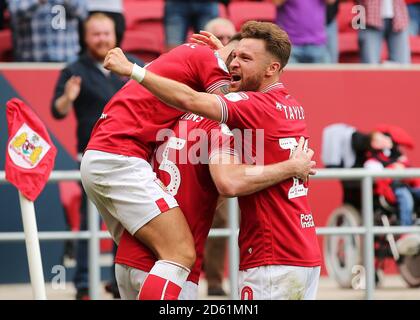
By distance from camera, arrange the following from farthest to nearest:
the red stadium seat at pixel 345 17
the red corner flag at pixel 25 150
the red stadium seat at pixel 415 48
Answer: the red stadium seat at pixel 415 48 → the red stadium seat at pixel 345 17 → the red corner flag at pixel 25 150

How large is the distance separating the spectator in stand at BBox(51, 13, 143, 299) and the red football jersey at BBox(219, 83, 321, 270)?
→ 4.17 m

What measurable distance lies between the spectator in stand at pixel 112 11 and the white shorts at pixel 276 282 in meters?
4.71

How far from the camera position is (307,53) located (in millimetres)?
11875

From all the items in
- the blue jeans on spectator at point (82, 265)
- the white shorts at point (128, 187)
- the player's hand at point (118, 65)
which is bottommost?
the blue jeans on spectator at point (82, 265)

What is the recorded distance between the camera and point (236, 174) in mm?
6148

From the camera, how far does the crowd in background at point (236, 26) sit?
36.5 ft

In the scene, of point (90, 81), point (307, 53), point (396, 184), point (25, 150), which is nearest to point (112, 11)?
point (90, 81)

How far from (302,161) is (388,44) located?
6328 mm

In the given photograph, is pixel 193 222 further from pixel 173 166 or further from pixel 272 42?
pixel 272 42

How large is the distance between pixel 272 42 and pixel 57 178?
3.04 metres

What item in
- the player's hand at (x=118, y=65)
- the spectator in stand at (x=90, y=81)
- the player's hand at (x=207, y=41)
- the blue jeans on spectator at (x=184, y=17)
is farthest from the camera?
the blue jeans on spectator at (x=184, y=17)

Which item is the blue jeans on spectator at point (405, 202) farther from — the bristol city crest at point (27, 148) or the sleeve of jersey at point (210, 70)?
the sleeve of jersey at point (210, 70)

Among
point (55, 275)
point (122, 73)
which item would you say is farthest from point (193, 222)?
point (55, 275)

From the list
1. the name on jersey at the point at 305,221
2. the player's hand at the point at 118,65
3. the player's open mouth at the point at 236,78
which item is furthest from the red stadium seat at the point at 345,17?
the player's hand at the point at 118,65
